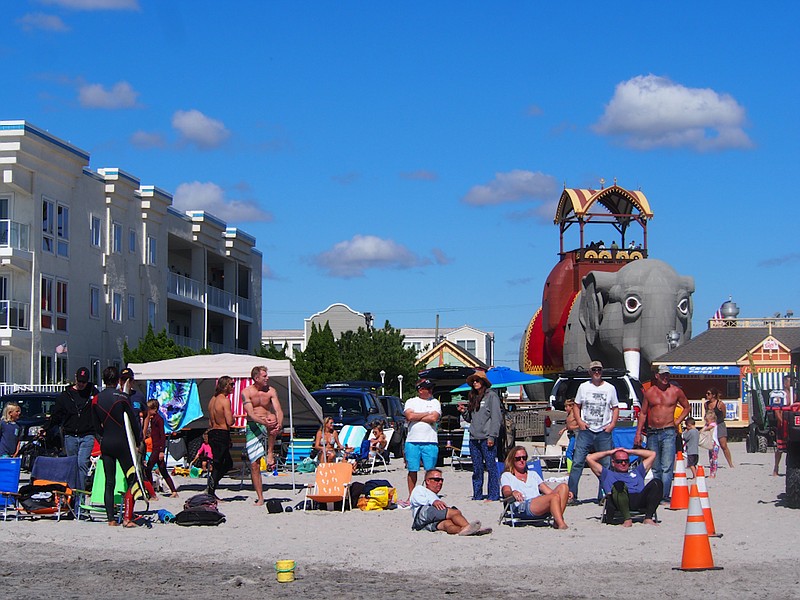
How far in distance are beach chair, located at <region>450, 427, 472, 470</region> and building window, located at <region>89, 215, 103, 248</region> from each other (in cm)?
2517

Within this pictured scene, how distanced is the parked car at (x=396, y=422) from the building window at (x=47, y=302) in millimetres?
15904

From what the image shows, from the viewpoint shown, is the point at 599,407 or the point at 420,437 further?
the point at 420,437

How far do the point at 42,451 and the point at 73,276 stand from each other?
80.8 feet

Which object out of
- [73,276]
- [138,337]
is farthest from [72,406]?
[138,337]

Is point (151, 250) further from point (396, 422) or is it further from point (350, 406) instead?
point (350, 406)

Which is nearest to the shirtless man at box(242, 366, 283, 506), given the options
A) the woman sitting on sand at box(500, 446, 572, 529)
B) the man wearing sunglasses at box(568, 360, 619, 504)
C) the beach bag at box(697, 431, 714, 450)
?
the woman sitting on sand at box(500, 446, 572, 529)

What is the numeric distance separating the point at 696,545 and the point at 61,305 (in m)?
35.7

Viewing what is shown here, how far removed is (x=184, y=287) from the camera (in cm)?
5709

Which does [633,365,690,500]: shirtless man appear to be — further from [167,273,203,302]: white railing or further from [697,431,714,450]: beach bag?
[167,273,203,302]: white railing

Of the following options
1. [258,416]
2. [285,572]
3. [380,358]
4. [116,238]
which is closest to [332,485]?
[258,416]

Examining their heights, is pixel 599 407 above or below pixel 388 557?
above

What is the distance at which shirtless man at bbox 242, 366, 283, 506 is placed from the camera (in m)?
16.6

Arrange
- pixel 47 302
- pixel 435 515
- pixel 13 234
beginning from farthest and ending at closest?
pixel 47 302 → pixel 13 234 → pixel 435 515

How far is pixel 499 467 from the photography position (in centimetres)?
1872
